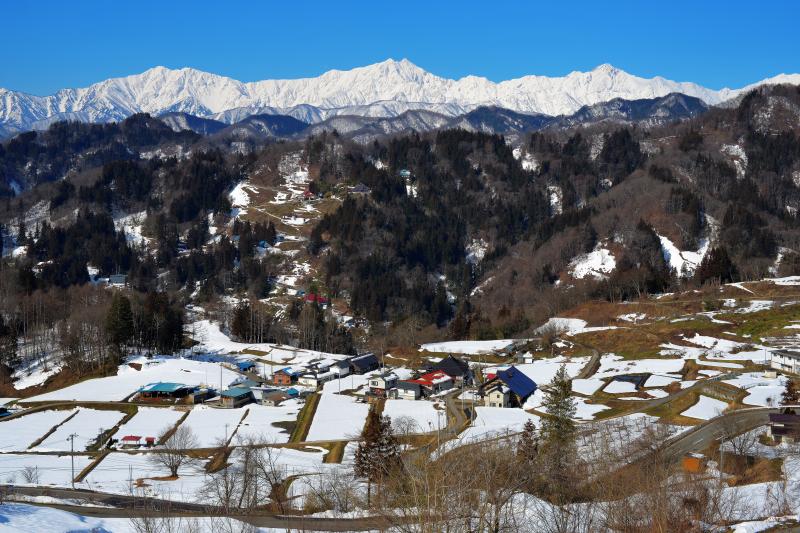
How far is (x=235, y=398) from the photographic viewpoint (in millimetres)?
59750

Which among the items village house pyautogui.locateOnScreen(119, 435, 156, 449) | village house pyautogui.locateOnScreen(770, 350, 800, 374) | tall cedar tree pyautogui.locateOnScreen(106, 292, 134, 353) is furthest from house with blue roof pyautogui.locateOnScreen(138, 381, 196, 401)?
village house pyautogui.locateOnScreen(770, 350, 800, 374)

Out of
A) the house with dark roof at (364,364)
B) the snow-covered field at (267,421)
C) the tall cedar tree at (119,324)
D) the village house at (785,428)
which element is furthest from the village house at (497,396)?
the tall cedar tree at (119,324)

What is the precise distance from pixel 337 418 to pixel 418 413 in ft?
21.1

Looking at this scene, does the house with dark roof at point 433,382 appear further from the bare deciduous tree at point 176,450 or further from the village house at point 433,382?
the bare deciduous tree at point 176,450

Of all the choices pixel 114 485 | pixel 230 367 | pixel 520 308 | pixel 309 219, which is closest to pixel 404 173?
pixel 309 219

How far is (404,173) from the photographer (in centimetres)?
18312

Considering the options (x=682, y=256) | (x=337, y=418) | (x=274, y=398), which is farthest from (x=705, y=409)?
(x=682, y=256)

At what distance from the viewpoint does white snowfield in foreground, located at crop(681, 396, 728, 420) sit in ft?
154

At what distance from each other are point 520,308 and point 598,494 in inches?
3247

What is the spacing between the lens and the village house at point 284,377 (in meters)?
69.5

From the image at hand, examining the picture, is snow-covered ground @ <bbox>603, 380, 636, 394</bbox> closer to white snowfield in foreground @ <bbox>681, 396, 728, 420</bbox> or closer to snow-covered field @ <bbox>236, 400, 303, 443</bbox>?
white snowfield in foreground @ <bbox>681, 396, 728, 420</bbox>

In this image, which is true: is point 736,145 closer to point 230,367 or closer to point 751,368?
point 751,368

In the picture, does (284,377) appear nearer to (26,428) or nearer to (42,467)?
(26,428)

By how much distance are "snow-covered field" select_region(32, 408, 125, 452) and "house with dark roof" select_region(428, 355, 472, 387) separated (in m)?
29.4
